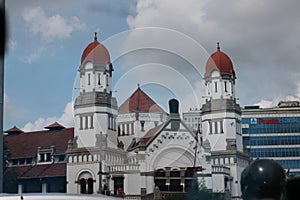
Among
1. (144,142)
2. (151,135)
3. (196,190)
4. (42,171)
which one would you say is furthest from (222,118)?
(42,171)

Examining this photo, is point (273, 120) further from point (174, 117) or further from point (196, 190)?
point (196, 190)

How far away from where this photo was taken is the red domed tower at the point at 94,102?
72.7 m

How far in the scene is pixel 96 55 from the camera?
74688 millimetres

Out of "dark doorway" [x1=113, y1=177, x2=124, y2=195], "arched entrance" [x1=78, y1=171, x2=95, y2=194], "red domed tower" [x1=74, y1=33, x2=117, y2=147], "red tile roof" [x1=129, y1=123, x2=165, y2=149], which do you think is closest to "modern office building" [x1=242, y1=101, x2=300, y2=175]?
"red tile roof" [x1=129, y1=123, x2=165, y2=149]

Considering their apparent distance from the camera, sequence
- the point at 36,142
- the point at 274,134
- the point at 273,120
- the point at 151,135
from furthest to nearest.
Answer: the point at 273,120 → the point at 274,134 → the point at 36,142 → the point at 151,135

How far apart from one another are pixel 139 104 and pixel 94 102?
5122mm

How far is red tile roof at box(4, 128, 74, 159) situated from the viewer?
80.8 metres

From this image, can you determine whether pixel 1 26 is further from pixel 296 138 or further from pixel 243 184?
pixel 296 138

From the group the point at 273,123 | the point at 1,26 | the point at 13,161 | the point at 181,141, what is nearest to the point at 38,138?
the point at 13,161

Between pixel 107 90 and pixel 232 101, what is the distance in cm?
1563

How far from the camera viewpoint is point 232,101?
7894cm

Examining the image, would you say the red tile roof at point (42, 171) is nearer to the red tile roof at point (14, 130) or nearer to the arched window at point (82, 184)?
the arched window at point (82, 184)

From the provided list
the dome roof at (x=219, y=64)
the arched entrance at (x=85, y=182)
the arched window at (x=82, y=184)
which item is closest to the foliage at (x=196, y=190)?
the arched entrance at (x=85, y=182)

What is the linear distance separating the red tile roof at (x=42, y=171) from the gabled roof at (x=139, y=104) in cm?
964
